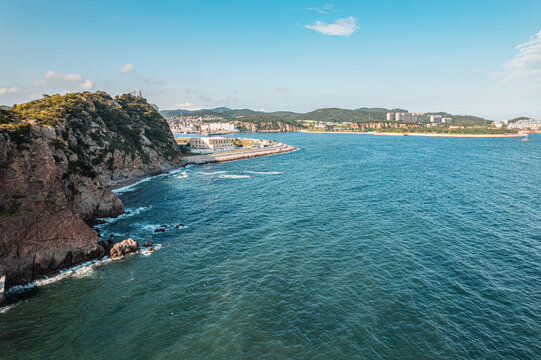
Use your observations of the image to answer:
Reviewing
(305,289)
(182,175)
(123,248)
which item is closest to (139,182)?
(182,175)

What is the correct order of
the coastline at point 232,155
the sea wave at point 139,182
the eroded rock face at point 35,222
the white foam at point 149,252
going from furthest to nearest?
the coastline at point 232,155 → the sea wave at point 139,182 → the white foam at point 149,252 → the eroded rock face at point 35,222

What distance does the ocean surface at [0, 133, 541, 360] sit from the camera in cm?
2297

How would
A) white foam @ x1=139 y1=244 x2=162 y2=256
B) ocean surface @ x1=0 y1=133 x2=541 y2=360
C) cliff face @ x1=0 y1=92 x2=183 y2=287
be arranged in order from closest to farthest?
ocean surface @ x1=0 y1=133 x2=541 y2=360 → cliff face @ x1=0 y1=92 x2=183 y2=287 → white foam @ x1=139 y1=244 x2=162 y2=256

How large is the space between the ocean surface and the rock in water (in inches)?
67.2

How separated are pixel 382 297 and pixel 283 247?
51.9 ft

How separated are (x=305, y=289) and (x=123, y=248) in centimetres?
2725

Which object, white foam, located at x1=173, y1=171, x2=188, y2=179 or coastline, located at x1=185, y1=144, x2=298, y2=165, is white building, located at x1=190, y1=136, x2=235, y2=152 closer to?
coastline, located at x1=185, y1=144, x2=298, y2=165

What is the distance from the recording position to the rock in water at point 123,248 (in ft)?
129

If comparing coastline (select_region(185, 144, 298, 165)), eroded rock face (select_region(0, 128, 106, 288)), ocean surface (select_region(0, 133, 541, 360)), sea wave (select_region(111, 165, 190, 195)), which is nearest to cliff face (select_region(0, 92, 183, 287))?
eroded rock face (select_region(0, 128, 106, 288))

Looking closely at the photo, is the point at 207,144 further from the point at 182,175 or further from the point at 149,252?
the point at 149,252

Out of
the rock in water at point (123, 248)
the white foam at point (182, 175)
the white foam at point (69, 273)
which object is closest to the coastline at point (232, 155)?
the white foam at point (182, 175)

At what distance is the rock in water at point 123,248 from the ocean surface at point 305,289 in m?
1.71

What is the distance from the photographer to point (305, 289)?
30422 mm

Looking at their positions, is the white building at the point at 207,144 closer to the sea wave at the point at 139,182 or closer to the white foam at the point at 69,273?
the sea wave at the point at 139,182
